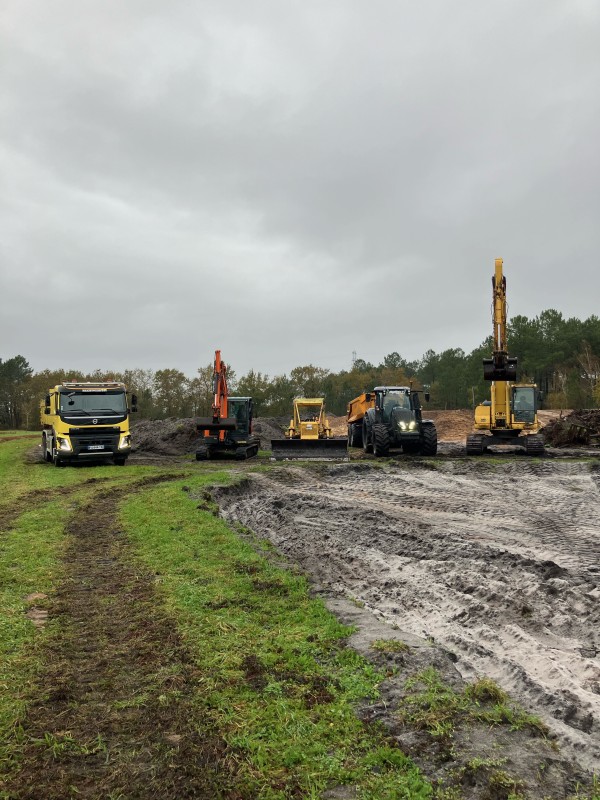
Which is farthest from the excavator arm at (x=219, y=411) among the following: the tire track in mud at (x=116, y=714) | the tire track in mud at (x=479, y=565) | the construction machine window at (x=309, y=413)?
the tire track in mud at (x=116, y=714)

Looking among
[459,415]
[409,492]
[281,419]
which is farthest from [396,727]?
[281,419]

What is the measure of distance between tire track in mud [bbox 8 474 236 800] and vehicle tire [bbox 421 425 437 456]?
17.3 metres

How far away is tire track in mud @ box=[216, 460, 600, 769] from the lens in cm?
418

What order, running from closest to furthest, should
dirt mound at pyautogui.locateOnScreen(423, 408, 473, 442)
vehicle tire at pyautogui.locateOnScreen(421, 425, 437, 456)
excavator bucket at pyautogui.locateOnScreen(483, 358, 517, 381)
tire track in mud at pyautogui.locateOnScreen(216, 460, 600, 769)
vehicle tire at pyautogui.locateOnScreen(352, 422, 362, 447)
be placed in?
tire track in mud at pyautogui.locateOnScreen(216, 460, 600, 769)
excavator bucket at pyautogui.locateOnScreen(483, 358, 517, 381)
vehicle tire at pyautogui.locateOnScreen(421, 425, 437, 456)
vehicle tire at pyautogui.locateOnScreen(352, 422, 362, 447)
dirt mound at pyautogui.locateOnScreen(423, 408, 473, 442)

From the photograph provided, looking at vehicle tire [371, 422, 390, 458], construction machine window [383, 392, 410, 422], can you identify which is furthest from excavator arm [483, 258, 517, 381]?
vehicle tire [371, 422, 390, 458]

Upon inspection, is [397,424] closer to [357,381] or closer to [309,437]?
[309,437]

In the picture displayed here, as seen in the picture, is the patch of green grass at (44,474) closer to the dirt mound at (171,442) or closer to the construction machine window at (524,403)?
the dirt mound at (171,442)

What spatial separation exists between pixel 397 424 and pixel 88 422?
1127 centimetres

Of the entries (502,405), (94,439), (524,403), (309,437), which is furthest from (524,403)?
(94,439)

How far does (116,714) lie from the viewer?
3.65 metres

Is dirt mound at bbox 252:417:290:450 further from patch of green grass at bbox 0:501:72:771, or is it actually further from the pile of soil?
patch of green grass at bbox 0:501:72:771

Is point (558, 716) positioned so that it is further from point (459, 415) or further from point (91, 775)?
point (459, 415)

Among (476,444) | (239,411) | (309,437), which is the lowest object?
(476,444)

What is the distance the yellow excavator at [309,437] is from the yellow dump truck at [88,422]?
5.80 metres
